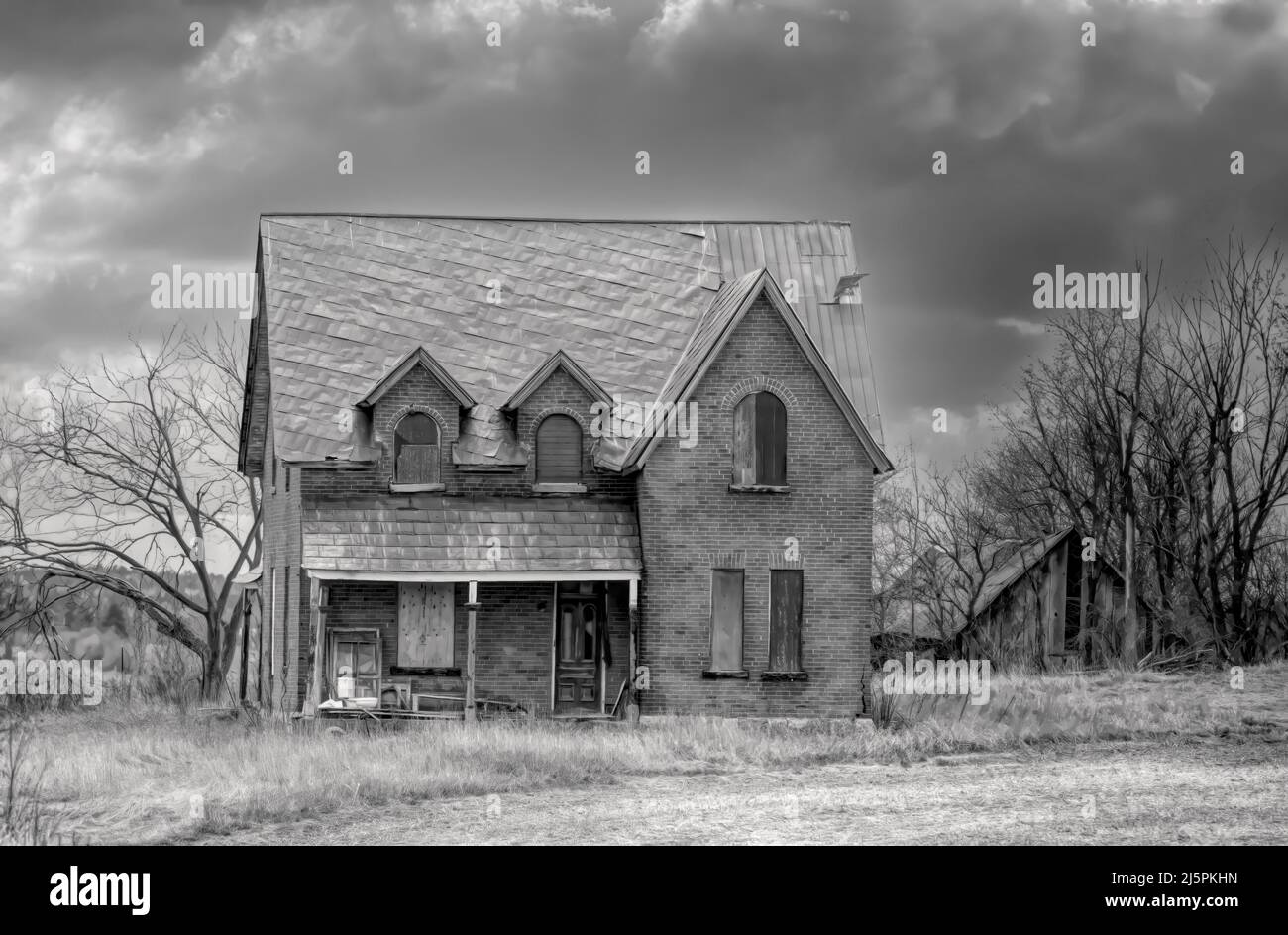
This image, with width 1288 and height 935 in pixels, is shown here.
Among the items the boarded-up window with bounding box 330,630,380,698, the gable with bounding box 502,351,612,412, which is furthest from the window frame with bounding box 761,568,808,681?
the boarded-up window with bounding box 330,630,380,698

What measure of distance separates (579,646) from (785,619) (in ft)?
12.0

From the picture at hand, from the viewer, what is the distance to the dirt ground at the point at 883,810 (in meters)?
16.1

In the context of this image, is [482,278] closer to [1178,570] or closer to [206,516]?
[206,516]

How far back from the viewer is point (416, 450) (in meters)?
27.5

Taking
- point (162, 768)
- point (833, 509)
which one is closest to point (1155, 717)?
point (833, 509)

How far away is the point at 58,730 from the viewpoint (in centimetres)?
2900

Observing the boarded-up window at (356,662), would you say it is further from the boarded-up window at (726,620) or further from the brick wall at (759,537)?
the boarded-up window at (726,620)

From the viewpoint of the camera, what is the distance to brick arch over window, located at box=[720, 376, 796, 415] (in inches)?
1068

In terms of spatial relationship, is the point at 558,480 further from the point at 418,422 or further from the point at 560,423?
the point at 418,422

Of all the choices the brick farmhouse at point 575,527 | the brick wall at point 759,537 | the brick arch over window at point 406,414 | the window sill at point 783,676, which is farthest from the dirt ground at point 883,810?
the brick arch over window at point 406,414

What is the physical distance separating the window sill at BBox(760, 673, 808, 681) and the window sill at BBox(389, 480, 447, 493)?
654cm

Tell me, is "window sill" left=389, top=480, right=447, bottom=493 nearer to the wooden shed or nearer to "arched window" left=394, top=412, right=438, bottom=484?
"arched window" left=394, top=412, right=438, bottom=484

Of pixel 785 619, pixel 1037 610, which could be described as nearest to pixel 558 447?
pixel 785 619
